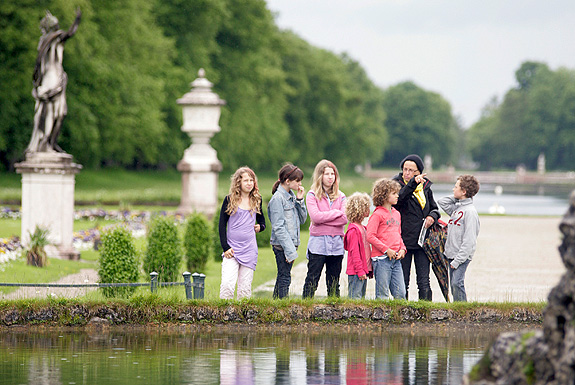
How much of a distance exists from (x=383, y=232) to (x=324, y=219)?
1.89 feet

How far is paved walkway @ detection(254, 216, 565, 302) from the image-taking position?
39.8 ft

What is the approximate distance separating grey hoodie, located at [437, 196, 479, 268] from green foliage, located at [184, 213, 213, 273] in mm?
5482

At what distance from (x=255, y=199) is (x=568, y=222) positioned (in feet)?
18.8

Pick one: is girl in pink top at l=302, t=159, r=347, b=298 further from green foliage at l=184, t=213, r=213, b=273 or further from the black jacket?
green foliage at l=184, t=213, r=213, b=273

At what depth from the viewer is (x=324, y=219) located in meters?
9.62

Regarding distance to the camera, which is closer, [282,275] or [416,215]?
[282,275]

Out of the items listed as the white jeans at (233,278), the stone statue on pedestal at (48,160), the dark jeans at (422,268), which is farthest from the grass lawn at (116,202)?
the dark jeans at (422,268)

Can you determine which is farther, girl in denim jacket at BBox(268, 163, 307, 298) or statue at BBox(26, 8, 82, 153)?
statue at BBox(26, 8, 82, 153)

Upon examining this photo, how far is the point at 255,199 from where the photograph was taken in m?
9.70

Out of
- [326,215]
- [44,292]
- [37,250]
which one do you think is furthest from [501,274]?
[44,292]

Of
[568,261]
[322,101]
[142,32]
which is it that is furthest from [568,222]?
[322,101]

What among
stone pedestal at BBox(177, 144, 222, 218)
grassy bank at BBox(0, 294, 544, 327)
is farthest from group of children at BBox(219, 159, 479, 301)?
stone pedestal at BBox(177, 144, 222, 218)

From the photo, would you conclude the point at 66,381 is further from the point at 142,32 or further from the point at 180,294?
the point at 142,32

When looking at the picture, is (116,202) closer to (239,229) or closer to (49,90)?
(49,90)
